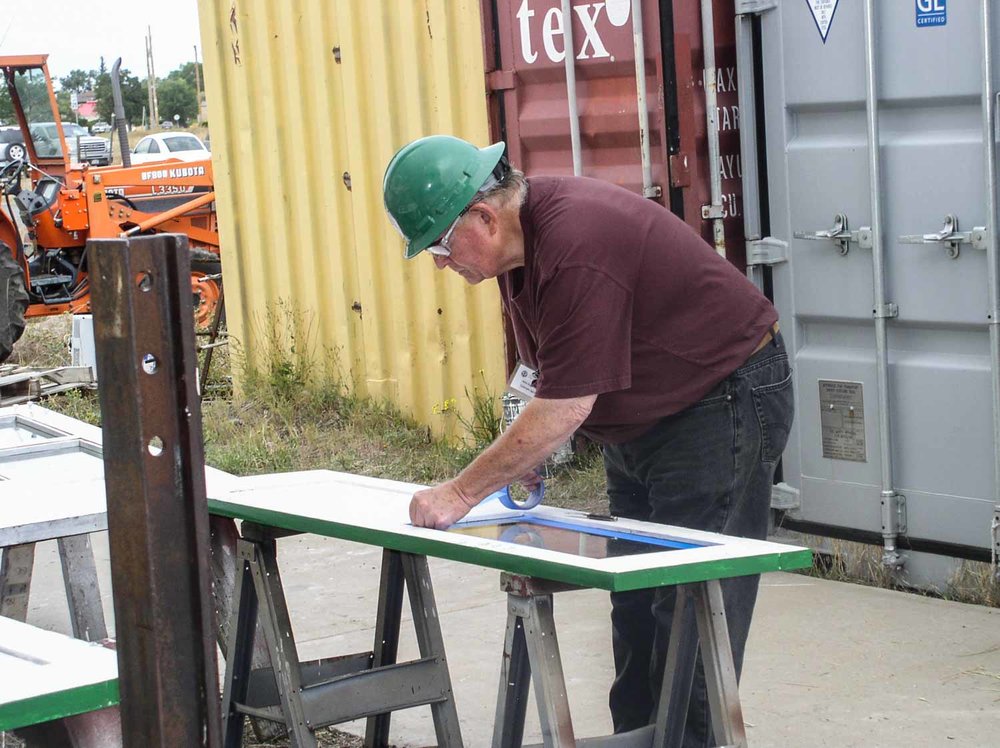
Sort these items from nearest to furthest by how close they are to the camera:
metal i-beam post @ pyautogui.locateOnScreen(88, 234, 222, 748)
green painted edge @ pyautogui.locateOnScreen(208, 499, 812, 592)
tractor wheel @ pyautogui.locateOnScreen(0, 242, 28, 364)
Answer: metal i-beam post @ pyautogui.locateOnScreen(88, 234, 222, 748)
green painted edge @ pyautogui.locateOnScreen(208, 499, 812, 592)
tractor wheel @ pyautogui.locateOnScreen(0, 242, 28, 364)

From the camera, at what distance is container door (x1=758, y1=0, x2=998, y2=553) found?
181 inches

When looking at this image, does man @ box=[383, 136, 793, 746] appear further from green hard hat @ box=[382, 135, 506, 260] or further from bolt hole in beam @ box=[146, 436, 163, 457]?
bolt hole in beam @ box=[146, 436, 163, 457]

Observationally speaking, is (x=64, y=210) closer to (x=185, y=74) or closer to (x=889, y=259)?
(x=889, y=259)

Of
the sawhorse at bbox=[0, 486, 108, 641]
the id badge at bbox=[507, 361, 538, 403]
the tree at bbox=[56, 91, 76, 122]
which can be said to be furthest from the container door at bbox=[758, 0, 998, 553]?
the tree at bbox=[56, 91, 76, 122]

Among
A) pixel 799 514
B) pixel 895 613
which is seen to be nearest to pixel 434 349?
pixel 799 514

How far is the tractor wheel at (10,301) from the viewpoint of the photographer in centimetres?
1040

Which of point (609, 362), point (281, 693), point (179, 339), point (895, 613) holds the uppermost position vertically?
point (179, 339)

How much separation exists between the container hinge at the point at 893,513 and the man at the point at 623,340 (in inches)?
65.9

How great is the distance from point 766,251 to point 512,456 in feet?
8.15

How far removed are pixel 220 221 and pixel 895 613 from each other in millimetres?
5325

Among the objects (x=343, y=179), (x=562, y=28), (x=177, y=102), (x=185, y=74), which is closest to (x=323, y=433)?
(x=343, y=179)

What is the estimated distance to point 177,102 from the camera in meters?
54.3

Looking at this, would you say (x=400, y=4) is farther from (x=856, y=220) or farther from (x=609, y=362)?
(x=609, y=362)

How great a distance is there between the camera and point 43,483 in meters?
3.89
